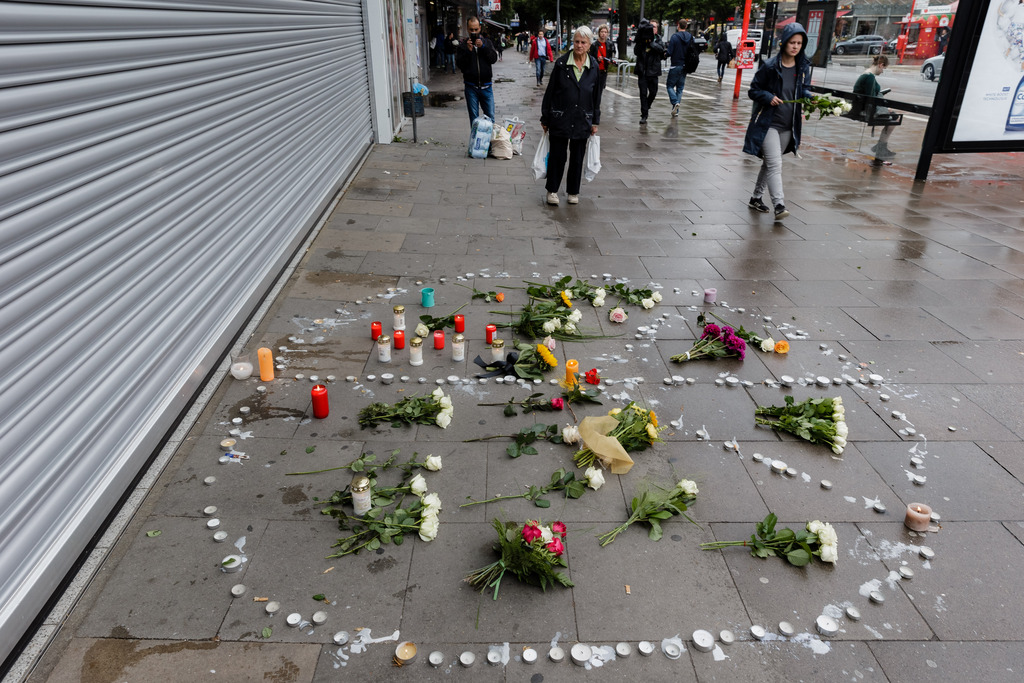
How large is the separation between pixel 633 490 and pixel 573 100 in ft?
18.3

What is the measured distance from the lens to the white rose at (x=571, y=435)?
3543 mm

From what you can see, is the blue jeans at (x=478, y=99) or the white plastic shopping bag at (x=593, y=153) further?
the blue jeans at (x=478, y=99)

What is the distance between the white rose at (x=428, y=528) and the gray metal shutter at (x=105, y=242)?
1.41 m

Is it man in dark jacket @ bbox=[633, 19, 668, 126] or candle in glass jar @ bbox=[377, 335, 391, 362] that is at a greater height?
man in dark jacket @ bbox=[633, 19, 668, 126]

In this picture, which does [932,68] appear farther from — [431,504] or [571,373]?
[431,504]

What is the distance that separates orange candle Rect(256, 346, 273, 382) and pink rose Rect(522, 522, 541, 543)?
220 cm

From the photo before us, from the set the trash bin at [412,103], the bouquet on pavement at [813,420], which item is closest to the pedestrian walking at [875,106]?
the trash bin at [412,103]

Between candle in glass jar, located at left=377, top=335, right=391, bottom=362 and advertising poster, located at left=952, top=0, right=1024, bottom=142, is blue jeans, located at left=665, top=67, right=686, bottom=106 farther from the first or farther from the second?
candle in glass jar, located at left=377, top=335, right=391, bottom=362

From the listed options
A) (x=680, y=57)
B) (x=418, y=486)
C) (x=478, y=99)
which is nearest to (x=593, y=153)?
(x=478, y=99)

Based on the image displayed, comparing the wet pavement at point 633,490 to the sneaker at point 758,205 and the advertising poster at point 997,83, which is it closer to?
the sneaker at point 758,205

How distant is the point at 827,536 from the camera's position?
2826 mm

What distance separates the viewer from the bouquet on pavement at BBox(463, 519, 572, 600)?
2.67 meters

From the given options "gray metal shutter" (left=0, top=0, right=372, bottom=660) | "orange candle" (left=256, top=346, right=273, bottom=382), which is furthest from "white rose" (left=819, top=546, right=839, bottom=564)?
"orange candle" (left=256, top=346, right=273, bottom=382)

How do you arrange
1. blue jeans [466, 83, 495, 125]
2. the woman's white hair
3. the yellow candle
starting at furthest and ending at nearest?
blue jeans [466, 83, 495, 125]
the woman's white hair
the yellow candle
